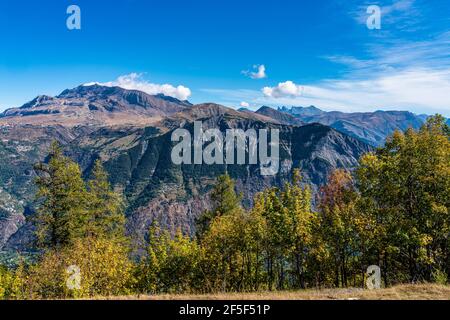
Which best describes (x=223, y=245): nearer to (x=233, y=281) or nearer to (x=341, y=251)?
(x=233, y=281)

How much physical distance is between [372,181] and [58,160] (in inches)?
1546

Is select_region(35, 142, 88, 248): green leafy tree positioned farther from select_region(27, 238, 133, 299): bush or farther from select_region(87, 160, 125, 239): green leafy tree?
select_region(27, 238, 133, 299): bush

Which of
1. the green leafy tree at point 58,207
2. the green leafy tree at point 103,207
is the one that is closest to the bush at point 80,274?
the green leafy tree at point 58,207

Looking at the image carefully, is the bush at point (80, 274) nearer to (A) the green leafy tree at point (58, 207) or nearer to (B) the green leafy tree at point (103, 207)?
(A) the green leafy tree at point (58, 207)

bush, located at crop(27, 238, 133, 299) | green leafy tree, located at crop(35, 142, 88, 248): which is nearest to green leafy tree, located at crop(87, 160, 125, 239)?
green leafy tree, located at crop(35, 142, 88, 248)

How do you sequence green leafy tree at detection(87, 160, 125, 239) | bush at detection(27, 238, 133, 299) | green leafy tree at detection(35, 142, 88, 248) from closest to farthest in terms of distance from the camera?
bush at detection(27, 238, 133, 299) → green leafy tree at detection(35, 142, 88, 248) → green leafy tree at detection(87, 160, 125, 239)

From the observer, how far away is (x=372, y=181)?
35.8 metres

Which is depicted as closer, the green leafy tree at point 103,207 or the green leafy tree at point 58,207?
the green leafy tree at point 58,207

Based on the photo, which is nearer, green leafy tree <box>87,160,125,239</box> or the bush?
the bush

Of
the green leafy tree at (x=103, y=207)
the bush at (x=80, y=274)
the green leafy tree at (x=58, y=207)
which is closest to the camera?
the bush at (x=80, y=274)

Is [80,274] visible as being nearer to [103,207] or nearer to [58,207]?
[58,207]

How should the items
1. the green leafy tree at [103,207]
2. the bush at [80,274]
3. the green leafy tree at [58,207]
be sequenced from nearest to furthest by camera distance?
the bush at [80,274]
the green leafy tree at [58,207]
the green leafy tree at [103,207]

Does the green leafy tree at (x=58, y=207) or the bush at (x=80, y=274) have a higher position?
the green leafy tree at (x=58, y=207)
